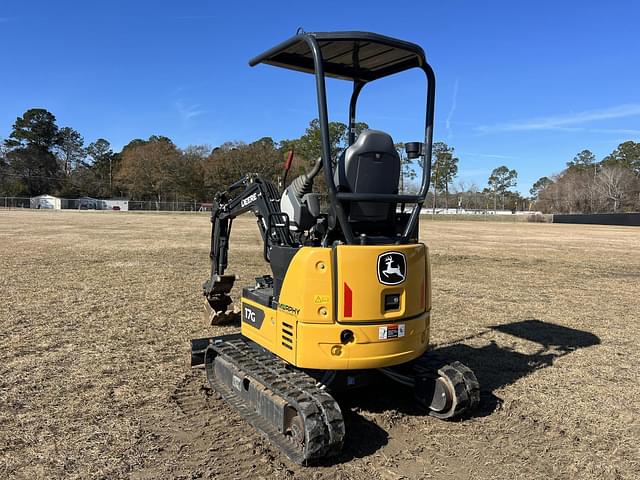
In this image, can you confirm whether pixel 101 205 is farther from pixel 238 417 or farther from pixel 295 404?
pixel 295 404

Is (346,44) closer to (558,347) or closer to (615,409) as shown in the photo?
(615,409)

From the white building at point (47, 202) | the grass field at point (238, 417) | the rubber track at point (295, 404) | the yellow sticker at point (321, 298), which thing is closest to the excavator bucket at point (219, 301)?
the grass field at point (238, 417)

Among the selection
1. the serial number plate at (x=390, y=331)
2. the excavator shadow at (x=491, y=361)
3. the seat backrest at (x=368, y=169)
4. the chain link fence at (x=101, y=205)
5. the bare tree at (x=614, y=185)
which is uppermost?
the bare tree at (x=614, y=185)

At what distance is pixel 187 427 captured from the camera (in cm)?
502

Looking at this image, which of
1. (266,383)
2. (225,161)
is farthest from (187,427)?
(225,161)

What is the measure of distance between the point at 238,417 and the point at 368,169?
2.89 meters

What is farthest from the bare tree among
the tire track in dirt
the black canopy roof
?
the tire track in dirt

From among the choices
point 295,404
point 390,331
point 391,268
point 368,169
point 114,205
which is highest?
point 114,205

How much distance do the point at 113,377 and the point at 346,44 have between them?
4845mm

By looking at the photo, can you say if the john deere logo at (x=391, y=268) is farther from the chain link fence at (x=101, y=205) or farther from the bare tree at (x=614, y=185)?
the bare tree at (x=614, y=185)

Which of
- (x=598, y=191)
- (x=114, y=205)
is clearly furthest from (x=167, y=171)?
(x=598, y=191)

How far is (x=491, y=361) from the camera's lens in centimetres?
739

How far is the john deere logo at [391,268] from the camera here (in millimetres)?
4566

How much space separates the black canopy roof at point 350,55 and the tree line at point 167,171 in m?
66.7
